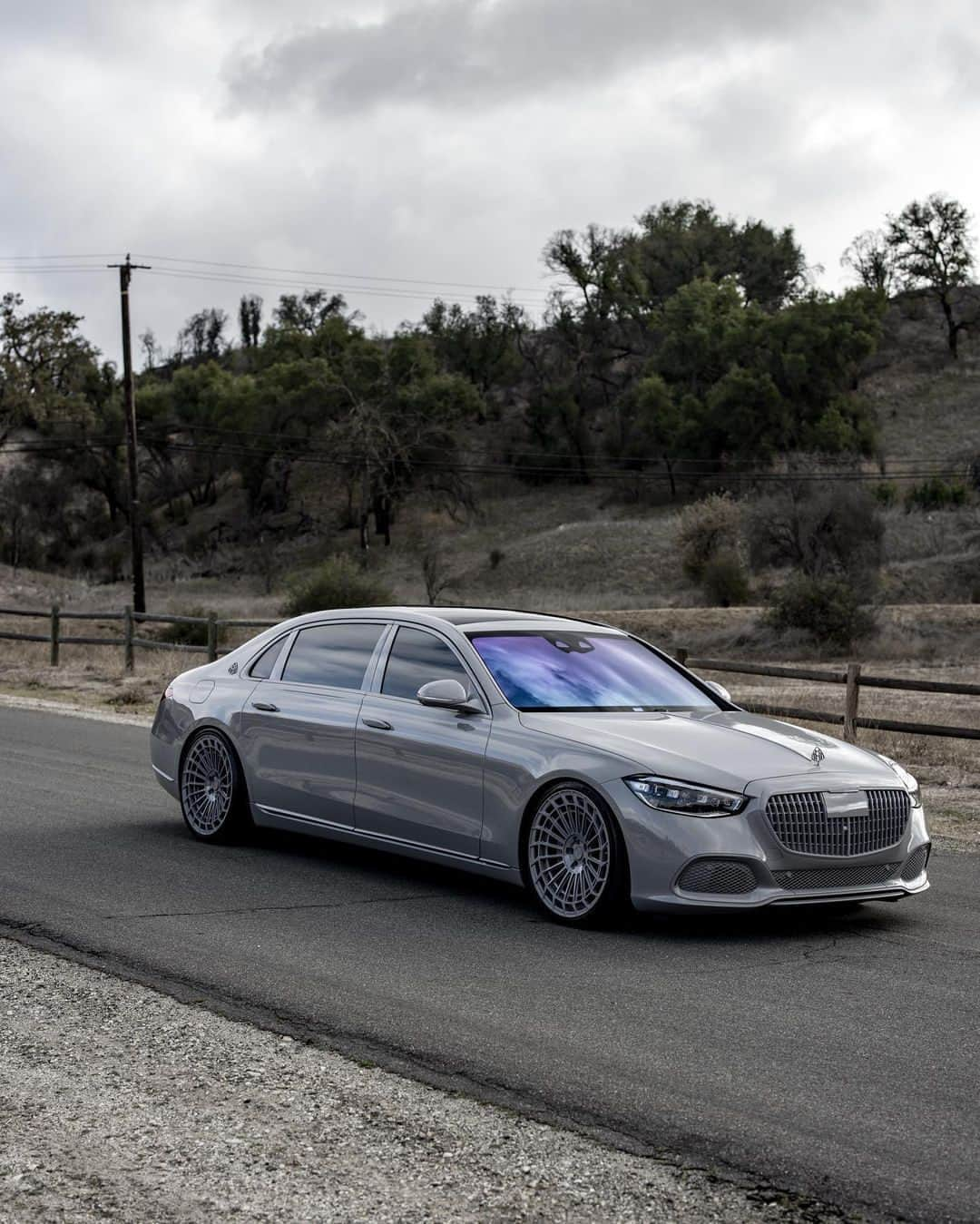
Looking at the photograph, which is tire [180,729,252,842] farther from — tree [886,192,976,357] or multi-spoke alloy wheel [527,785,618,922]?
tree [886,192,976,357]

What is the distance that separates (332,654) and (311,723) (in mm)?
462

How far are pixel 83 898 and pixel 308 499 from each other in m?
83.0

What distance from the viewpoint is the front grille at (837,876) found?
7211mm

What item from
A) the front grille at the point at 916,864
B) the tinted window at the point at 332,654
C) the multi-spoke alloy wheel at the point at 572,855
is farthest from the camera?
the tinted window at the point at 332,654

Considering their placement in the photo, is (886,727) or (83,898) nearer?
(83,898)

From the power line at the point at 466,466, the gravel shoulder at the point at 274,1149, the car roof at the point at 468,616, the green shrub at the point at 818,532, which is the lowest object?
the gravel shoulder at the point at 274,1149

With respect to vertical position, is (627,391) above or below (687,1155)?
above

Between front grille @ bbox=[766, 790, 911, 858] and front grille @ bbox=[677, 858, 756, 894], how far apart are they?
0.23 m

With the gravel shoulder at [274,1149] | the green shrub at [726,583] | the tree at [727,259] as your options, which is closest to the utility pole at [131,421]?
the green shrub at [726,583]

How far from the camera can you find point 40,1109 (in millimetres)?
4848

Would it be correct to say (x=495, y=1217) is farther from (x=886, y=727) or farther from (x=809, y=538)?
(x=809, y=538)

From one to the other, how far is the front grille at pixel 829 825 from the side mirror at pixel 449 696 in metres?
1.71

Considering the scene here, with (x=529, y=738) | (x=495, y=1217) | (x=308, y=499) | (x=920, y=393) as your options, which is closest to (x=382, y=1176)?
(x=495, y=1217)

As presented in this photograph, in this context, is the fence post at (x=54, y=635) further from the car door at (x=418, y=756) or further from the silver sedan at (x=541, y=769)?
the car door at (x=418, y=756)
